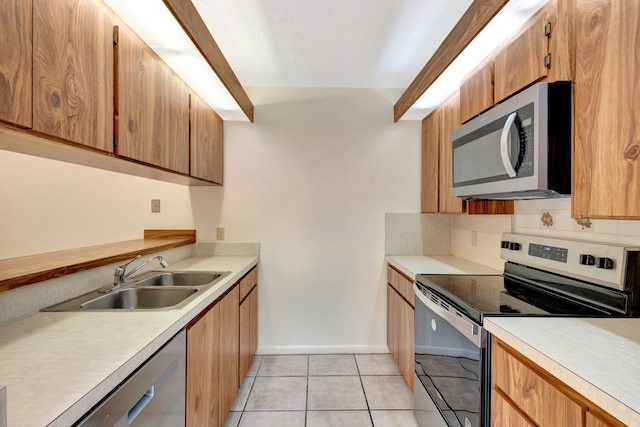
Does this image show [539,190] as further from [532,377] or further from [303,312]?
[303,312]

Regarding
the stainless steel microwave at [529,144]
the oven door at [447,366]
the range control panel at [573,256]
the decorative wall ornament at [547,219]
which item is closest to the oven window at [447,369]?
the oven door at [447,366]

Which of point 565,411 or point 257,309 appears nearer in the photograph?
point 565,411

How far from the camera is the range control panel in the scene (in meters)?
1.15

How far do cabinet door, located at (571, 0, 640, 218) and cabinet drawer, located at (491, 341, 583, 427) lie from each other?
0.55 meters

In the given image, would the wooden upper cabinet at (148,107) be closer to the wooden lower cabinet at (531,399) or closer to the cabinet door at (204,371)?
the cabinet door at (204,371)

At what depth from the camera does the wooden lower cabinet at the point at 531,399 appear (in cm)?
72

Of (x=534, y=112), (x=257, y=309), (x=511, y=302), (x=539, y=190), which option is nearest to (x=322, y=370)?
(x=257, y=309)

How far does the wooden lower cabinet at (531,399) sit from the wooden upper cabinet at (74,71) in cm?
162

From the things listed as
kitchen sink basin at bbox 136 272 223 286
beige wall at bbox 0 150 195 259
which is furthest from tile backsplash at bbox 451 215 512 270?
beige wall at bbox 0 150 195 259

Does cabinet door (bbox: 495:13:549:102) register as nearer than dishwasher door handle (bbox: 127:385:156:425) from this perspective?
No

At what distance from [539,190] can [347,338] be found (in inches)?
80.4

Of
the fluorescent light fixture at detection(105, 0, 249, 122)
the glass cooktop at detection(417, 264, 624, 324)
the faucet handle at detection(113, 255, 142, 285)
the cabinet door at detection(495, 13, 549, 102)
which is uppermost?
the fluorescent light fixture at detection(105, 0, 249, 122)

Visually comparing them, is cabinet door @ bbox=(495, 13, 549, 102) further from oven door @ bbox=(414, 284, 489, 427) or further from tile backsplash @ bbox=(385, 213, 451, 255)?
tile backsplash @ bbox=(385, 213, 451, 255)

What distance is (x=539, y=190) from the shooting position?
1.21 metres
